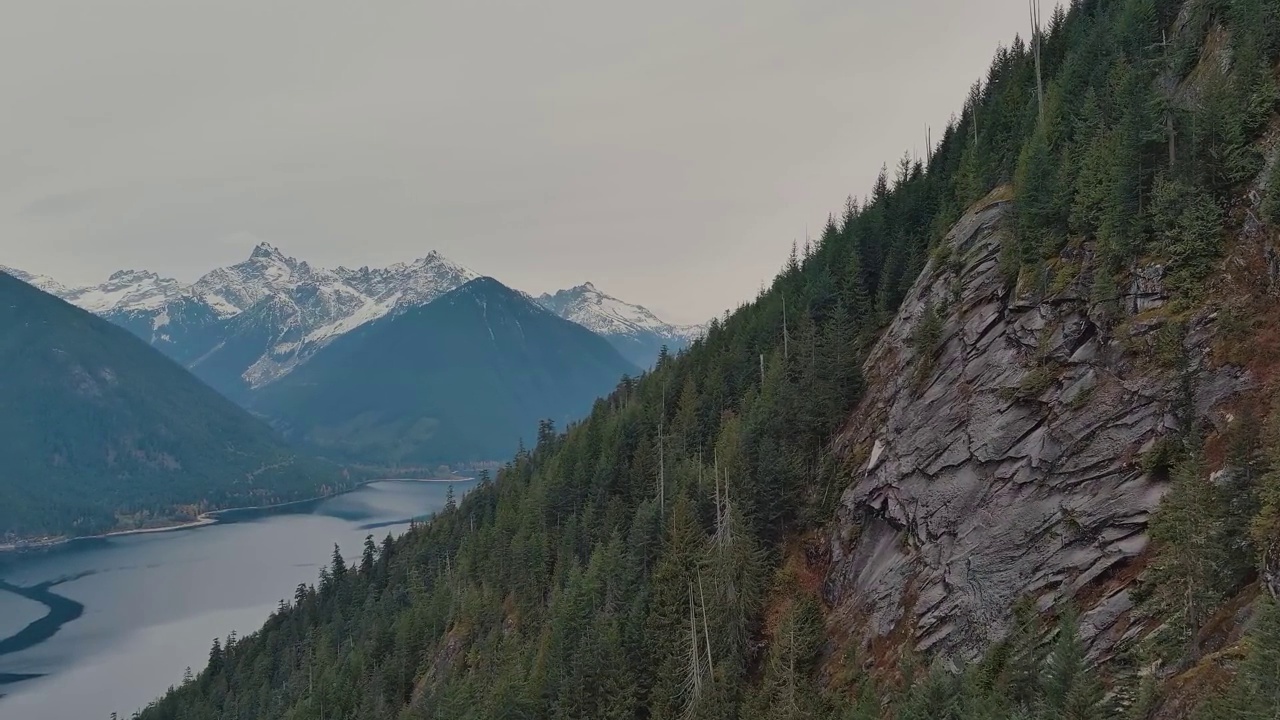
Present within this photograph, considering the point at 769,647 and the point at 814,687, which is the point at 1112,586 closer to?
the point at 814,687

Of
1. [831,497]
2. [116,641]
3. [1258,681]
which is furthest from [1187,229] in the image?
[116,641]

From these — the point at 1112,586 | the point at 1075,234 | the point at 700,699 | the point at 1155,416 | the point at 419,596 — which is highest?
the point at 1075,234

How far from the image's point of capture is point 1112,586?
27234 millimetres

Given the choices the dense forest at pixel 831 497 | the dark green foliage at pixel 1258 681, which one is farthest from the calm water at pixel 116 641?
the dark green foliage at pixel 1258 681

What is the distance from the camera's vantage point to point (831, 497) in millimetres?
47594

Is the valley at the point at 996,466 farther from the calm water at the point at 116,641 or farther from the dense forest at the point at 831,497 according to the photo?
the calm water at the point at 116,641

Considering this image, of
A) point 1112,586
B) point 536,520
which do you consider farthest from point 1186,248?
point 536,520

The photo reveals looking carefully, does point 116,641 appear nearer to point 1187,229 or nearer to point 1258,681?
point 1187,229

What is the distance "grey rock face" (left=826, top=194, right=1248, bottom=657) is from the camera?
93.8ft

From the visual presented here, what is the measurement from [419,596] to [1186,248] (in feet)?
290

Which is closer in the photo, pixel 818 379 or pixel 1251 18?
pixel 1251 18

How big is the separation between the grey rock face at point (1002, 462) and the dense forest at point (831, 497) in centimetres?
137

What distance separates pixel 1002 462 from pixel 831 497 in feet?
46.8

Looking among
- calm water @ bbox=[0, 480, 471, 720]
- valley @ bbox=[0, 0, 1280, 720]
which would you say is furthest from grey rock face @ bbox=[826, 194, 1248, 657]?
calm water @ bbox=[0, 480, 471, 720]
